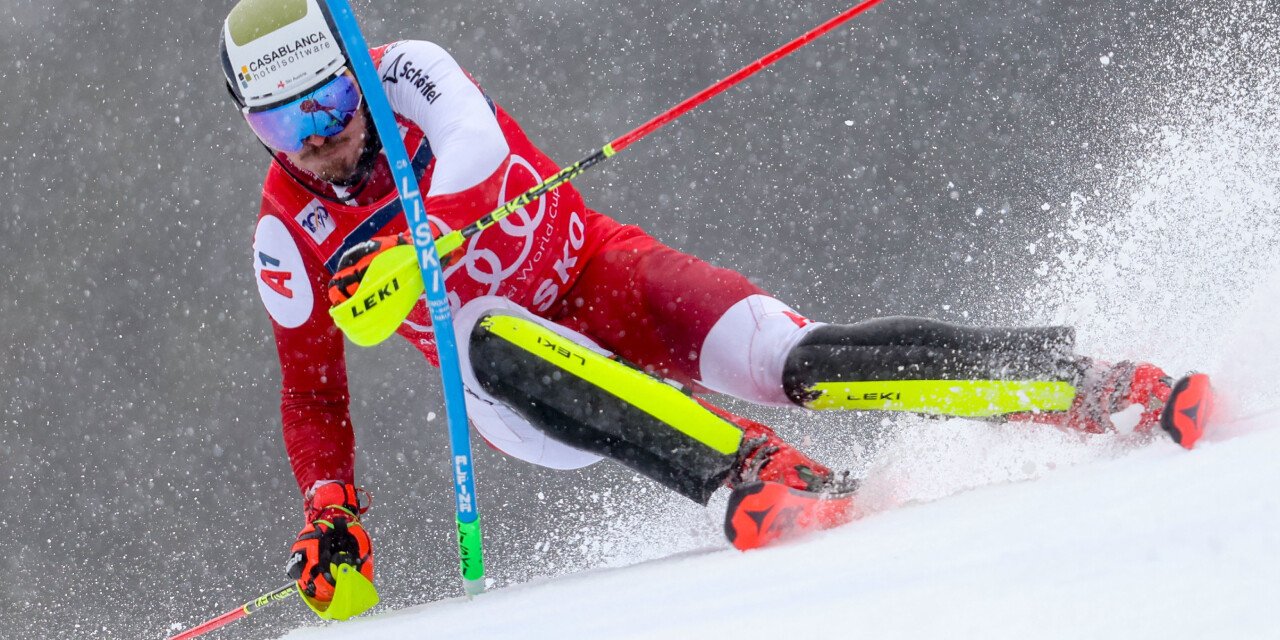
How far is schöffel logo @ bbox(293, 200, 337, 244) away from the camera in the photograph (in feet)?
6.35

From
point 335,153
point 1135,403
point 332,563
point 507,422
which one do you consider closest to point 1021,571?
point 1135,403

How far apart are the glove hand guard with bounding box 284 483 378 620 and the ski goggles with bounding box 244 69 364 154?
2.12 ft

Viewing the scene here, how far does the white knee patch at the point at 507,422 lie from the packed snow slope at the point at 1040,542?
0.22 metres

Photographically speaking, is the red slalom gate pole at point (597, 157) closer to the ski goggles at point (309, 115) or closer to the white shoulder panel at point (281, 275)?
the ski goggles at point (309, 115)

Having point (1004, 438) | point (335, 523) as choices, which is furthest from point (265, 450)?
point (1004, 438)

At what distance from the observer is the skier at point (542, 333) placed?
1.56m

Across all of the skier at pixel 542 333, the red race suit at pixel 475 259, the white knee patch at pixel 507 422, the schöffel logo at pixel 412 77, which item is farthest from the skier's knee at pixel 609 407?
the schöffel logo at pixel 412 77

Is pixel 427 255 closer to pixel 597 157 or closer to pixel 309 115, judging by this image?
pixel 597 157

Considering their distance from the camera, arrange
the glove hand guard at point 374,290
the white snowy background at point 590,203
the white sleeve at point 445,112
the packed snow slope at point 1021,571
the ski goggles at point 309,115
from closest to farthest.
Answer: the packed snow slope at point 1021,571 < the glove hand guard at point 374,290 < the white sleeve at point 445,112 < the ski goggles at point 309,115 < the white snowy background at point 590,203

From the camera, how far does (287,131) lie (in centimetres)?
183

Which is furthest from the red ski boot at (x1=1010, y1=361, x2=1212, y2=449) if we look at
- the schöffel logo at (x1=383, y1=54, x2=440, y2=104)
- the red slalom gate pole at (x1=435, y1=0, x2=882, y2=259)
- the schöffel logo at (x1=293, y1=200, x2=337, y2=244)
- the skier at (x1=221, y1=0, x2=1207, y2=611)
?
the schöffel logo at (x1=293, y1=200, x2=337, y2=244)

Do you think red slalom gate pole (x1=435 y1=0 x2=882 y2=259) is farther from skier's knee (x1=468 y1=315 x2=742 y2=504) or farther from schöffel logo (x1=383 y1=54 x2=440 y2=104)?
schöffel logo (x1=383 y1=54 x2=440 y2=104)

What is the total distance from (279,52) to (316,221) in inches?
11.9

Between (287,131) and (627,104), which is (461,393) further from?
(627,104)
